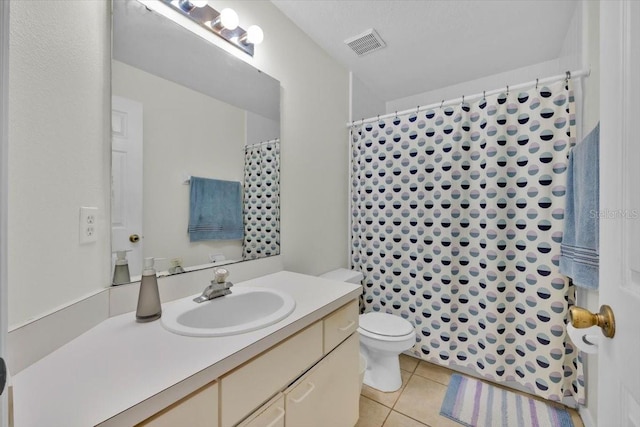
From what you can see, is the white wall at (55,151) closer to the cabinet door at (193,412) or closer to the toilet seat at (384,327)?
the cabinet door at (193,412)

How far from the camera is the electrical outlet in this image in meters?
0.78

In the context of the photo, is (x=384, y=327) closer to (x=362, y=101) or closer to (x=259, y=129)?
(x=259, y=129)

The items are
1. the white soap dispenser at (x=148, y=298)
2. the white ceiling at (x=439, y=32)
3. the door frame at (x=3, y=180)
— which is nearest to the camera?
the door frame at (x=3, y=180)

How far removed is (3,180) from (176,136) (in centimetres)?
91

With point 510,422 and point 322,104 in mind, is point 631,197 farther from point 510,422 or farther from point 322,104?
point 322,104

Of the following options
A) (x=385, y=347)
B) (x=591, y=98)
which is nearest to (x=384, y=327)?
(x=385, y=347)

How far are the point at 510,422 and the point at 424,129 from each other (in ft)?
6.03

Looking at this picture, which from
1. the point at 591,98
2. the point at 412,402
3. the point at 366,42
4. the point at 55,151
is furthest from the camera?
the point at 366,42

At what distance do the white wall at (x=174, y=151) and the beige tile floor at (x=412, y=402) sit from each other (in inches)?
48.1

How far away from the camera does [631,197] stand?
45 centimetres

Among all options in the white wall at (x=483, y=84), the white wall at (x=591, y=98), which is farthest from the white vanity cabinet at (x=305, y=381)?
the white wall at (x=483, y=84)

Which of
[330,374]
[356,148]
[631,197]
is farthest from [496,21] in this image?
[330,374]

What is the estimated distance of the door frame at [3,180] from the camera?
0.28 metres

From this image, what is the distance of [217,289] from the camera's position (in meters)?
1.07
